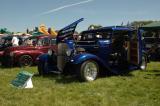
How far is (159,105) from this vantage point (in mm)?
7246

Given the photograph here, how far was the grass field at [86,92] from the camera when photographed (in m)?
7.54

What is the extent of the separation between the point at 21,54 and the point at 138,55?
588 cm

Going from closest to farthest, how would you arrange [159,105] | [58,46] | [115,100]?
[159,105]
[115,100]
[58,46]

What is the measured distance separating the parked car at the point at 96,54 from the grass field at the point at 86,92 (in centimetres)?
37

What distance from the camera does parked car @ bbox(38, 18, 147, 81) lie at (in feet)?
34.2

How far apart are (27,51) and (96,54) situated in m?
5.15

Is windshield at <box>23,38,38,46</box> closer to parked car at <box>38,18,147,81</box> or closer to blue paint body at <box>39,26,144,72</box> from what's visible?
parked car at <box>38,18,147,81</box>

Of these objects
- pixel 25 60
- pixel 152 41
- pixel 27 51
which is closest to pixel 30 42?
pixel 27 51

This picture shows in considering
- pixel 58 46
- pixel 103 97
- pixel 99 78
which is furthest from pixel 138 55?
pixel 103 97

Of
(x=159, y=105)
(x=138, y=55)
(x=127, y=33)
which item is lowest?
(x=159, y=105)

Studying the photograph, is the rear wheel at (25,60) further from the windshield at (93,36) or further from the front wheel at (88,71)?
the front wheel at (88,71)

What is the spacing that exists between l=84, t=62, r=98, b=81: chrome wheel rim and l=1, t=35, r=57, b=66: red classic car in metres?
4.74

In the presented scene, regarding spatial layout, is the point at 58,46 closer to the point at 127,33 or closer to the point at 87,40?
the point at 87,40

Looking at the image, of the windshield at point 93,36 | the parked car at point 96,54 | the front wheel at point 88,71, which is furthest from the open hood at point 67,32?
the front wheel at point 88,71
